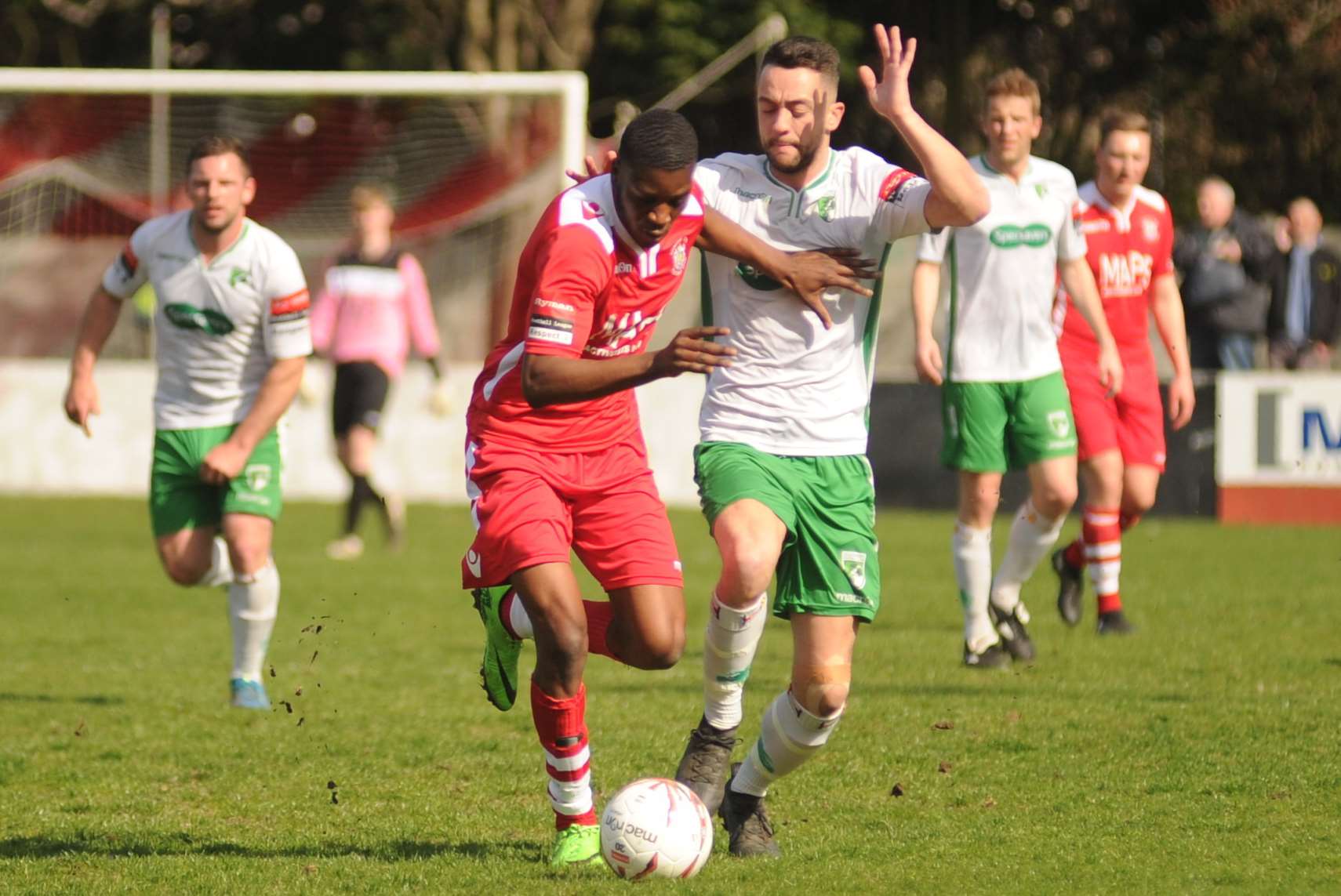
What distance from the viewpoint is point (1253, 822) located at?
217 inches

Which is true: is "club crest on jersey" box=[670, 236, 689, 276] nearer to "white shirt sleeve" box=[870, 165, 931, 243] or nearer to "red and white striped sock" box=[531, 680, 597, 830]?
"white shirt sleeve" box=[870, 165, 931, 243]

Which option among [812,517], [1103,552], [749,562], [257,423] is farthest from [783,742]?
[1103,552]

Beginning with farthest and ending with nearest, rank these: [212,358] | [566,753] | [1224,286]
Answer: [1224,286] < [212,358] < [566,753]

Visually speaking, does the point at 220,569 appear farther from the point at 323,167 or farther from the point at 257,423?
the point at 323,167

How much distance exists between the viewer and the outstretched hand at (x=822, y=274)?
5.44m

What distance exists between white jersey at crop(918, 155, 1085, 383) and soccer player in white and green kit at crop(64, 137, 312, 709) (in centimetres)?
289

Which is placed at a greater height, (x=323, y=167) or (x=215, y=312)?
(x=323, y=167)

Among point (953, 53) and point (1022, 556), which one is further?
point (953, 53)

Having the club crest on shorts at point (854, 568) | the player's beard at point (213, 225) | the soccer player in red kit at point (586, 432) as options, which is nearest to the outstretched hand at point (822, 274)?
the soccer player in red kit at point (586, 432)

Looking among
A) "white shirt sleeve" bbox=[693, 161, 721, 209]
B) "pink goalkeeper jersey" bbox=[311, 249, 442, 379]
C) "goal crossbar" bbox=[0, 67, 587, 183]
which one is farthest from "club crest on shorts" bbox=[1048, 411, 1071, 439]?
"goal crossbar" bbox=[0, 67, 587, 183]

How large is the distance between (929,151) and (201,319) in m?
3.64

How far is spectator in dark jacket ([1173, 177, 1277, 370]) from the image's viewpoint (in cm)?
1588

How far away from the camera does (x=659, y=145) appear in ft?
15.9

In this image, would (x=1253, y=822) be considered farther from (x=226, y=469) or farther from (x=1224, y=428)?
(x=1224, y=428)
